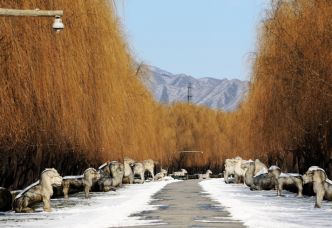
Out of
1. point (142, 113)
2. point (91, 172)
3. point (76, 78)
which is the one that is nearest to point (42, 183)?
point (76, 78)

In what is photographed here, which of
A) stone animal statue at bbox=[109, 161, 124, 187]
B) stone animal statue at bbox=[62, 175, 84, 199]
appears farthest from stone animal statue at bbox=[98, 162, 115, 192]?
stone animal statue at bbox=[62, 175, 84, 199]

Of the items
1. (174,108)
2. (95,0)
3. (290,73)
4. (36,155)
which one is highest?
(174,108)

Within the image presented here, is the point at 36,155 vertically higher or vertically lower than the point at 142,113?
lower

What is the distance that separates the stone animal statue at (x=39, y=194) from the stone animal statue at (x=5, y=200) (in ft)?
1.98

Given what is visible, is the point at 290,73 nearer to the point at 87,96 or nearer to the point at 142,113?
the point at 87,96

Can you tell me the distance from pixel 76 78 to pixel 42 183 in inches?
134

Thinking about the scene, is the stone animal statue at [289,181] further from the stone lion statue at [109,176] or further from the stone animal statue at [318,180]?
the stone lion statue at [109,176]

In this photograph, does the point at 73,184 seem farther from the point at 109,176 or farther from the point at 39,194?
the point at 39,194

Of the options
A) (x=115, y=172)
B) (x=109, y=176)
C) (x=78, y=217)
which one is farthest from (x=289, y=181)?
(x=78, y=217)

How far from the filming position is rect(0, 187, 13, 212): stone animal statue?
74.2ft

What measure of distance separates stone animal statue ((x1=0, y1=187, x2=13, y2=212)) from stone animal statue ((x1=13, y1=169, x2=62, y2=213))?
603 mm

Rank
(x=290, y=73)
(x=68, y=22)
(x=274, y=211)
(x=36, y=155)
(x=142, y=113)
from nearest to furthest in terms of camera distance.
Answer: (x=274, y=211)
(x=68, y=22)
(x=290, y=73)
(x=36, y=155)
(x=142, y=113)

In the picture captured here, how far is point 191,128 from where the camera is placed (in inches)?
4387

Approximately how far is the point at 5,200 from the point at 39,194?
1.35 metres
